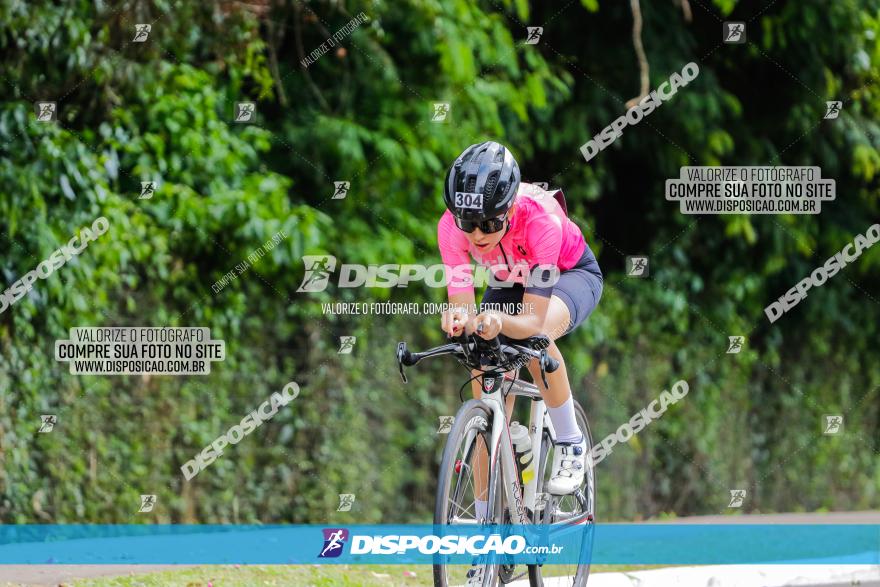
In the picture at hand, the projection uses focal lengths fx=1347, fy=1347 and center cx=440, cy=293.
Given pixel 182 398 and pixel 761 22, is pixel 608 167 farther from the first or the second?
pixel 182 398

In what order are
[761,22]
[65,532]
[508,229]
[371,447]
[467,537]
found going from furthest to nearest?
[761,22] → [371,447] → [65,532] → [508,229] → [467,537]

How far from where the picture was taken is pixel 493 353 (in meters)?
6.01

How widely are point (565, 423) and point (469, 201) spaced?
130 cm

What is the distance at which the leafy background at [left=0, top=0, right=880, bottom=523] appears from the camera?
32.4ft

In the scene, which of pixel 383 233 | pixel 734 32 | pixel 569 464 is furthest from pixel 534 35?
pixel 569 464

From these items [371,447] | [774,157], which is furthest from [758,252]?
[371,447]

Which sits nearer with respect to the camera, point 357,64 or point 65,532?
→ point 65,532

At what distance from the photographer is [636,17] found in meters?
11.6

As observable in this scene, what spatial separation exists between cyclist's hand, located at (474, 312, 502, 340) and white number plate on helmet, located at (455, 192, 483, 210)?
Result: 0.61m

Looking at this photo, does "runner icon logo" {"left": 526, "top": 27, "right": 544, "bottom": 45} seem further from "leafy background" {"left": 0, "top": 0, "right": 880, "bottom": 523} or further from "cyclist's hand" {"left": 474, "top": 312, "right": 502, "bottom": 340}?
"cyclist's hand" {"left": 474, "top": 312, "right": 502, "bottom": 340}

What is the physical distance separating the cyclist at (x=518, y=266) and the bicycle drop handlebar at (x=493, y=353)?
75mm

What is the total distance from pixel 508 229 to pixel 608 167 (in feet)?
19.8

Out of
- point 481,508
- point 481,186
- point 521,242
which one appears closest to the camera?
point 481,508

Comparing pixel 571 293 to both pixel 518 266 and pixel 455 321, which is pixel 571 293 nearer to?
pixel 518 266
